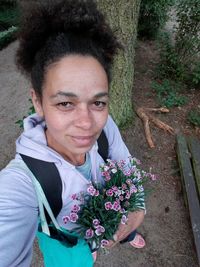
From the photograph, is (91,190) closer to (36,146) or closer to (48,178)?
(48,178)

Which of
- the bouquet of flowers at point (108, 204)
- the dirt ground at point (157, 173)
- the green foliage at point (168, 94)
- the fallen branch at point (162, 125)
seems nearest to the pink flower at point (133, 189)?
the bouquet of flowers at point (108, 204)

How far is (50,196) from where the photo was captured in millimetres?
1276

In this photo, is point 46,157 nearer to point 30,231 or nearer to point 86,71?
point 30,231

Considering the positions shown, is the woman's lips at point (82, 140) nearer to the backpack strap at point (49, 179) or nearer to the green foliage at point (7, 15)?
the backpack strap at point (49, 179)

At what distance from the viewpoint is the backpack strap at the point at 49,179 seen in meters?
1.25

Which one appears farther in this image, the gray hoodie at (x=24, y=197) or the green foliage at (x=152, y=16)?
the green foliage at (x=152, y=16)

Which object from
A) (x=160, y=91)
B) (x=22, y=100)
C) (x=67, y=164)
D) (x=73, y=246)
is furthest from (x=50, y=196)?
(x=22, y=100)

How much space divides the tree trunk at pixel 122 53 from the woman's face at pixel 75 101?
1965 mm

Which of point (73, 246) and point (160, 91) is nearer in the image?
point (73, 246)

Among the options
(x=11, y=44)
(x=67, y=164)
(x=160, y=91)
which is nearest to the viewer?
(x=67, y=164)

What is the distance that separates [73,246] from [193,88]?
199 inches

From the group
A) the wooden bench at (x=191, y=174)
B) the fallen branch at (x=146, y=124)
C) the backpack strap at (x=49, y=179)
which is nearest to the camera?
the backpack strap at (x=49, y=179)

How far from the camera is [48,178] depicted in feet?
4.16

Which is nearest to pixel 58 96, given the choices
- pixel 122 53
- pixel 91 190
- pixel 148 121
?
pixel 91 190
